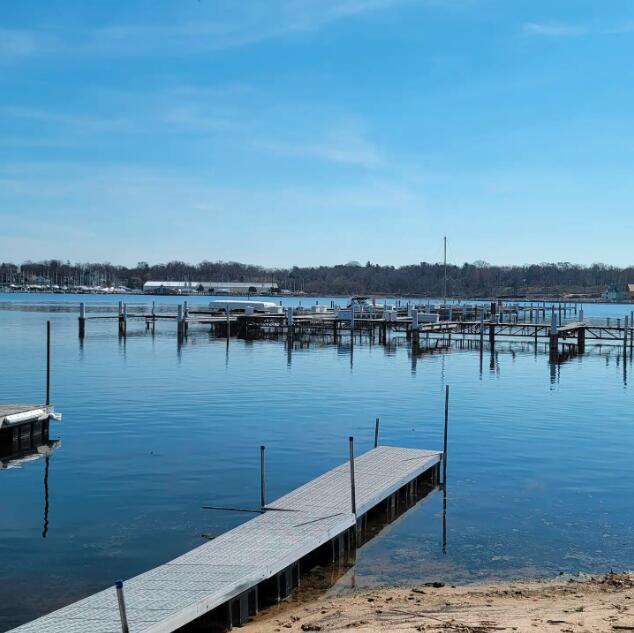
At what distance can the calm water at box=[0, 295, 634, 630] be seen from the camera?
14.9 m

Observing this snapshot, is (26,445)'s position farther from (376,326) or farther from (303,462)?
(376,326)

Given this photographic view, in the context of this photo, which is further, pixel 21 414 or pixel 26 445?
pixel 21 414

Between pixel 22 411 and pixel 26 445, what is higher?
pixel 22 411

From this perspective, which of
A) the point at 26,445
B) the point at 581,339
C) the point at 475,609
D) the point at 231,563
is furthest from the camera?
the point at 581,339

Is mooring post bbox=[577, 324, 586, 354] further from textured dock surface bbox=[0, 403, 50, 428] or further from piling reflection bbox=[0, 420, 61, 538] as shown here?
piling reflection bbox=[0, 420, 61, 538]

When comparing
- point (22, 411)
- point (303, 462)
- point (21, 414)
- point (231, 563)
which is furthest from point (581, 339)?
point (231, 563)

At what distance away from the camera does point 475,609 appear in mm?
11828

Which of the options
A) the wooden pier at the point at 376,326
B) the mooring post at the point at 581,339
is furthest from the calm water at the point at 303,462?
the wooden pier at the point at 376,326

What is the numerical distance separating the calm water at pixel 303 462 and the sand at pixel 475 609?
1.08m

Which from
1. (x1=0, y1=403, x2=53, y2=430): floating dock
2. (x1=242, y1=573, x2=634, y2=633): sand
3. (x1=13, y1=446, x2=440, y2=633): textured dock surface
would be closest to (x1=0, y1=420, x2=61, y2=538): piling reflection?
(x1=0, y1=403, x2=53, y2=430): floating dock

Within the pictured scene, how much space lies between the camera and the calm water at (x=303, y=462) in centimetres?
1488

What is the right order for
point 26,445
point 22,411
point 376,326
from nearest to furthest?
point 26,445, point 22,411, point 376,326

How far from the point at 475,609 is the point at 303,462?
36.2 feet

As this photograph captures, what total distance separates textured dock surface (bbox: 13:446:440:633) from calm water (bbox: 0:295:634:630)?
1.04m
